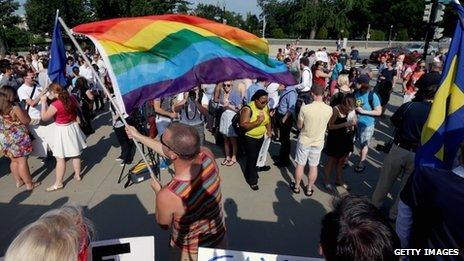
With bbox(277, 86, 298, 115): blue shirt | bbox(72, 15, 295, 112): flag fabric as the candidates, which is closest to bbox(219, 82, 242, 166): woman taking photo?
bbox(277, 86, 298, 115): blue shirt

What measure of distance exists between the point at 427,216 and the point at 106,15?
3917 cm

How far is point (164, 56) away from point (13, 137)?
3239 millimetres

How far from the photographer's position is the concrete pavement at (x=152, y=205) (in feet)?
14.3

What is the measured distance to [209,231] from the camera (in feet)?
9.22

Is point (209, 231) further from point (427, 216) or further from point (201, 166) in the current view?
point (427, 216)

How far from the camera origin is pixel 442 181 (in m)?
1.87

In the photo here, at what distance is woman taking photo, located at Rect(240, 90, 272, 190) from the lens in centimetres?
528

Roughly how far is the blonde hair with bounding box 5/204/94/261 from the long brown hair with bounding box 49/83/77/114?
146 inches

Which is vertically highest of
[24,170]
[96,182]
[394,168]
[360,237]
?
[360,237]

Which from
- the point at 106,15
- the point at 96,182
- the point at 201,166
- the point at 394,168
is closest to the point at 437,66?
the point at 394,168

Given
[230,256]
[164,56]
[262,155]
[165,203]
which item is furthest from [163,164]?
[230,256]

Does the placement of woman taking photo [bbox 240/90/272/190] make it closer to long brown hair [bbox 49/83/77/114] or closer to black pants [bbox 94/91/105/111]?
long brown hair [bbox 49/83/77/114]

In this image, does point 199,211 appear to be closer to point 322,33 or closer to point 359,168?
point 359,168

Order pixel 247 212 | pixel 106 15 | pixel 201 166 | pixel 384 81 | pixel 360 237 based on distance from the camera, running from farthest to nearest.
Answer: pixel 106 15 < pixel 384 81 < pixel 247 212 < pixel 201 166 < pixel 360 237
